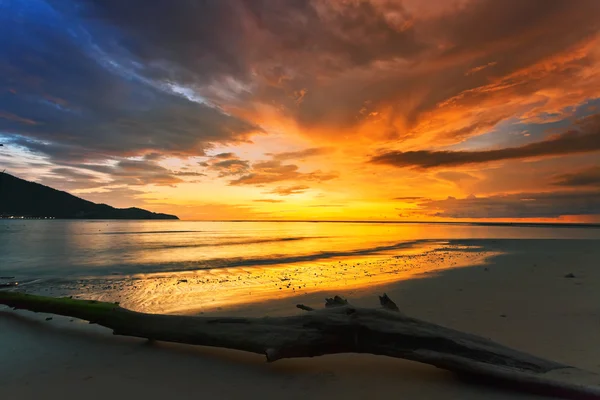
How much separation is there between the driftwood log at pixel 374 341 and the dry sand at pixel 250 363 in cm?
23

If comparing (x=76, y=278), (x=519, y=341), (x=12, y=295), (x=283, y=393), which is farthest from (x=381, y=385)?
(x=76, y=278)

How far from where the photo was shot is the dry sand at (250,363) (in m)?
4.30

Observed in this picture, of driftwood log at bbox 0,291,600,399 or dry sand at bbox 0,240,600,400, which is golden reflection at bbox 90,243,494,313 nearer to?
dry sand at bbox 0,240,600,400

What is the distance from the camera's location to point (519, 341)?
5957 mm

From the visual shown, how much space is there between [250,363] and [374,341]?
6.28 ft

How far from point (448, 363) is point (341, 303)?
187cm

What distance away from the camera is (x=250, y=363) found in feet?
17.1

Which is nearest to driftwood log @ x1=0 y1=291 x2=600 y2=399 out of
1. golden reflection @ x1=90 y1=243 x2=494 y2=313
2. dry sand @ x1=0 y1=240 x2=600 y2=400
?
dry sand @ x1=0 y1=240 x2=600 y2=400

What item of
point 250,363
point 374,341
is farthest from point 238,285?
point 374,341

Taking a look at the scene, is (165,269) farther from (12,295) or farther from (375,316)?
(375,316)

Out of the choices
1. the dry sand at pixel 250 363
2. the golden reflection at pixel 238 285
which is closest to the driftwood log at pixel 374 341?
the dry sand at pixel 250 363

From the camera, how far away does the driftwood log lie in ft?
13.4

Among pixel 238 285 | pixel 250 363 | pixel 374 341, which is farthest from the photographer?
pixel 238 285

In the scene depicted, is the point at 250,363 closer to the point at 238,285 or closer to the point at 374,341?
the point at 374,341
